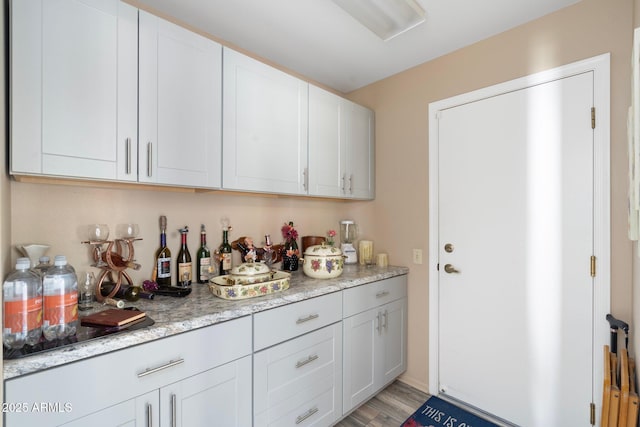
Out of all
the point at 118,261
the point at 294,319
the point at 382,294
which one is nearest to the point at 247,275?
the point at 294,319

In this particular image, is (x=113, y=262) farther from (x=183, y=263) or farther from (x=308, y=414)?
(x=308, y=414)

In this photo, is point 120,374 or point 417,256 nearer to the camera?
point 120,374

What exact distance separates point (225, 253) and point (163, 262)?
38 cm

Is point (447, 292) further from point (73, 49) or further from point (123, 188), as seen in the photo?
point (73, 49)

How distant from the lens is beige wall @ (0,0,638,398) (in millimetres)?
1394

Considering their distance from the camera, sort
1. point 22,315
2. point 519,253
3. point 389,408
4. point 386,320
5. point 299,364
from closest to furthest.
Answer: point 22,315, point 299,364, point 519,253, point 389,408, point 386,320

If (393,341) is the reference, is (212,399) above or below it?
above

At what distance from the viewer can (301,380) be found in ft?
5.33

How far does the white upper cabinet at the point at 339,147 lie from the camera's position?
2.16 metres

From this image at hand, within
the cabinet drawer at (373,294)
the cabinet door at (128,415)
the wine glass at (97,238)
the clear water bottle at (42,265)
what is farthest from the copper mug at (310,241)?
the clear water bottle at (42,265)

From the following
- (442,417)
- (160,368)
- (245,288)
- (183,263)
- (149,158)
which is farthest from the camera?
(442,417)

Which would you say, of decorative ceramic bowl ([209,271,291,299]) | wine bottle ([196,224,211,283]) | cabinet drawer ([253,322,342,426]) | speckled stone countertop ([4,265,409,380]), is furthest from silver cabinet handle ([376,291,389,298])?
wine bottle ([196,224,211,283])

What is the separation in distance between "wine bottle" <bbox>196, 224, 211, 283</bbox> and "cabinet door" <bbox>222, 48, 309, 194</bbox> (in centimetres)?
39

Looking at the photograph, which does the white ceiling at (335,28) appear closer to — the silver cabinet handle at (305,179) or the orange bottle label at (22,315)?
the silver cabinet handle at (305,179)
